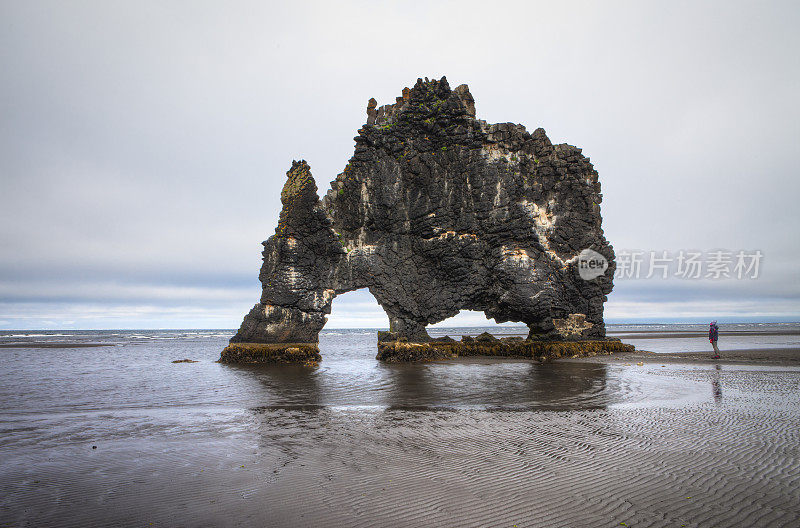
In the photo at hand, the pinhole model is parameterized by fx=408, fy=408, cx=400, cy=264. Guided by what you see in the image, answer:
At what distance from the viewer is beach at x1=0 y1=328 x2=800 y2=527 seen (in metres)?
5.07

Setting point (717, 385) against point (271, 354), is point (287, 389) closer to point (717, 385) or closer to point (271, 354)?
point (271, 354)

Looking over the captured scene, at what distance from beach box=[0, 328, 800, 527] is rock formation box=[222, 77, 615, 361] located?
1713 cm

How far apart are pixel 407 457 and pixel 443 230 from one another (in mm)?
26899

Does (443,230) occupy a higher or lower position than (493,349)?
higher

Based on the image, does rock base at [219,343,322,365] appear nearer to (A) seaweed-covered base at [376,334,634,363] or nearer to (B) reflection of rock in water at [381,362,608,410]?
(A) seaweed-covered base at [376,334,634,363]

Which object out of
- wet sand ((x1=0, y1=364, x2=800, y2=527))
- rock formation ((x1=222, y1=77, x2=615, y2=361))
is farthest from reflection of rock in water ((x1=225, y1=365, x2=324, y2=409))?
rock formation ((x1=222, y1=77, x2=615, y2=361))

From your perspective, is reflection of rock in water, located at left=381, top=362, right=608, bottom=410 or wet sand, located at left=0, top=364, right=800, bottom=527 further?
reflection of rock in water, located at left=381, top=362, right=608, bottom=410

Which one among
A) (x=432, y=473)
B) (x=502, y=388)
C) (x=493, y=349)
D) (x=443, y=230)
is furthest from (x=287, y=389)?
(x=493, y=349)

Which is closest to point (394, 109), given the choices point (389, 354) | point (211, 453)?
point (389, 354)

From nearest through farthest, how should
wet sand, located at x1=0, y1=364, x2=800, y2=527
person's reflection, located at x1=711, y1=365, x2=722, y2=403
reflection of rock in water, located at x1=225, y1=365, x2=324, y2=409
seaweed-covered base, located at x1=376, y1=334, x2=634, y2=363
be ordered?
wet sand, located at x1=0, y1=364, x2=800, y2=527
person's reflection, located at x1=711, y1=365, x2=722, y2=403
reflection of rock in water, located at x1=225, y1=365, x2=324, y2=409
seaweed-covered base, located at x1=376, y1=334, x2=634, y2=363

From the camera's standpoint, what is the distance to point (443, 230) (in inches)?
1310

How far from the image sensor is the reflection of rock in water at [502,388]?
12570 millimetres

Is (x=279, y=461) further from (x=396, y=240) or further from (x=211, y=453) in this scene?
(x=396, y=240)

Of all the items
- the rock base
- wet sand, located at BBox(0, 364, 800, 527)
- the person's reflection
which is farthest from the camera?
the rock base
